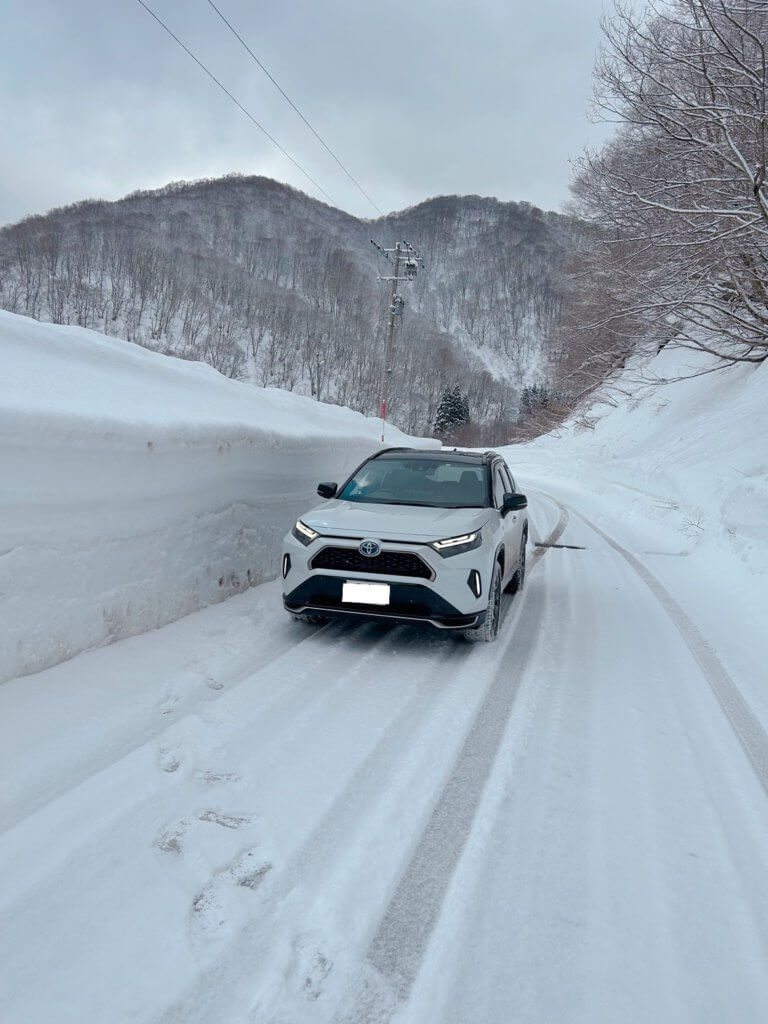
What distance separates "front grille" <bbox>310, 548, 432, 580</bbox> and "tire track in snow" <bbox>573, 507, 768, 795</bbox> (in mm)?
2118

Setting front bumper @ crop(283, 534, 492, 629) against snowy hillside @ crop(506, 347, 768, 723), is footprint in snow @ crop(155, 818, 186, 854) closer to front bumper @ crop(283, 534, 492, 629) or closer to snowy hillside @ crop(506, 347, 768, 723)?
front bumper @ crop(283, 534, 492, 629)

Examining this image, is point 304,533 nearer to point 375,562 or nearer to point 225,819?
point 375,562

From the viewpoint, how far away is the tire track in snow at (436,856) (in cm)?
211

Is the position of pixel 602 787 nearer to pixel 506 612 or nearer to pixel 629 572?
pixel 506 612

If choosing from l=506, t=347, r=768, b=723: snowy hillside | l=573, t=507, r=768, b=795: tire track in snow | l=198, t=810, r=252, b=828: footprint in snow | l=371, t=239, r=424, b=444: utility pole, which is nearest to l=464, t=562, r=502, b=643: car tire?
l=573, t=507, r=768, b=795: tire track in snow

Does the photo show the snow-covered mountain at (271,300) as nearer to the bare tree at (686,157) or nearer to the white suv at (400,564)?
the bare tree at (686,157)

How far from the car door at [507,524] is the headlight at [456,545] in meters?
1.05

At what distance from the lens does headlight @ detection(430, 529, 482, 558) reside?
16.1ft

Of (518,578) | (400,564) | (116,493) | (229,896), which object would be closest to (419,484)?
(400,564)

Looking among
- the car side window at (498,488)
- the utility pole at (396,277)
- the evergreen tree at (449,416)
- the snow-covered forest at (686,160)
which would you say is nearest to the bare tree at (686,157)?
the snow-covered forest at (686,160)

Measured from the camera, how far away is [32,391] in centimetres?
422

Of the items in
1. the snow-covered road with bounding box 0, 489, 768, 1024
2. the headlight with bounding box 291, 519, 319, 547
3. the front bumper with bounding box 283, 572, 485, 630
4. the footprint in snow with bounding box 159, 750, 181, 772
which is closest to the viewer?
the snow-covered road with bounding box 0, 489, 768, 1024

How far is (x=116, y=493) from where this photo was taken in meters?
4.49

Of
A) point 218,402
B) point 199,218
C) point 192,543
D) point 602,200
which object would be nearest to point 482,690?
point 192,543
